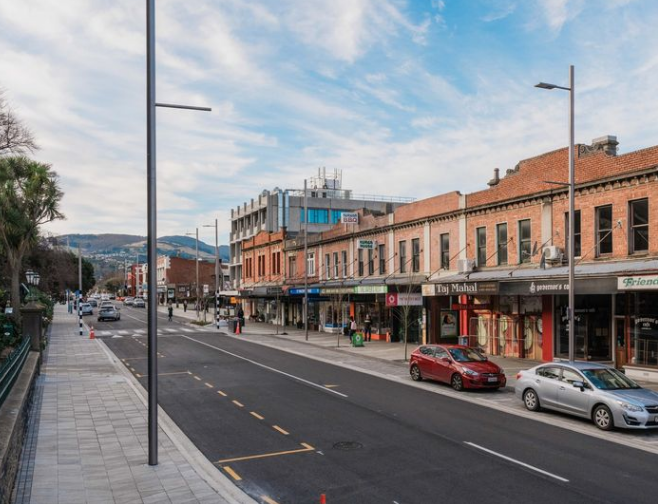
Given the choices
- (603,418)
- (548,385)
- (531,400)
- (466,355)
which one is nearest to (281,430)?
(531,400)

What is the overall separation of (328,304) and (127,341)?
16.3 meters

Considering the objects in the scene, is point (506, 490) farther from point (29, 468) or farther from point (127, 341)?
point (127, 341)

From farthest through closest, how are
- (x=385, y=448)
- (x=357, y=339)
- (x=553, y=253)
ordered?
(x=357, y=339) < (x=553, y=253) < (x=385, y=448)

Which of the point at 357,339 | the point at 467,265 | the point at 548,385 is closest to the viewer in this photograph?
the point at 548,385

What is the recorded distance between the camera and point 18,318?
3095 cm

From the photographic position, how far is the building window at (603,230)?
76.0ft

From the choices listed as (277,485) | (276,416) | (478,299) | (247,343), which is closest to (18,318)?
(247,343)

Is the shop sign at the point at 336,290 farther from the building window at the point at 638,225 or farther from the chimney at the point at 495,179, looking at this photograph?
the building window at the point at 638,225

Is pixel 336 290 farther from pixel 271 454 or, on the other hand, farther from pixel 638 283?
pixel 271 454

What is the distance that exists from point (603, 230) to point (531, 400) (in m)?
10.2

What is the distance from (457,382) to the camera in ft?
64.0

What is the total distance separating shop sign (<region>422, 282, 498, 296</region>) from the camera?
1031 inches

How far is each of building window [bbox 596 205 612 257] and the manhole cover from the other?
15.4 m

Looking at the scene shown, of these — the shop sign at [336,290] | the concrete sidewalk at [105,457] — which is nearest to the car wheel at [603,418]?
the concrete sidewalk at [105,457]
